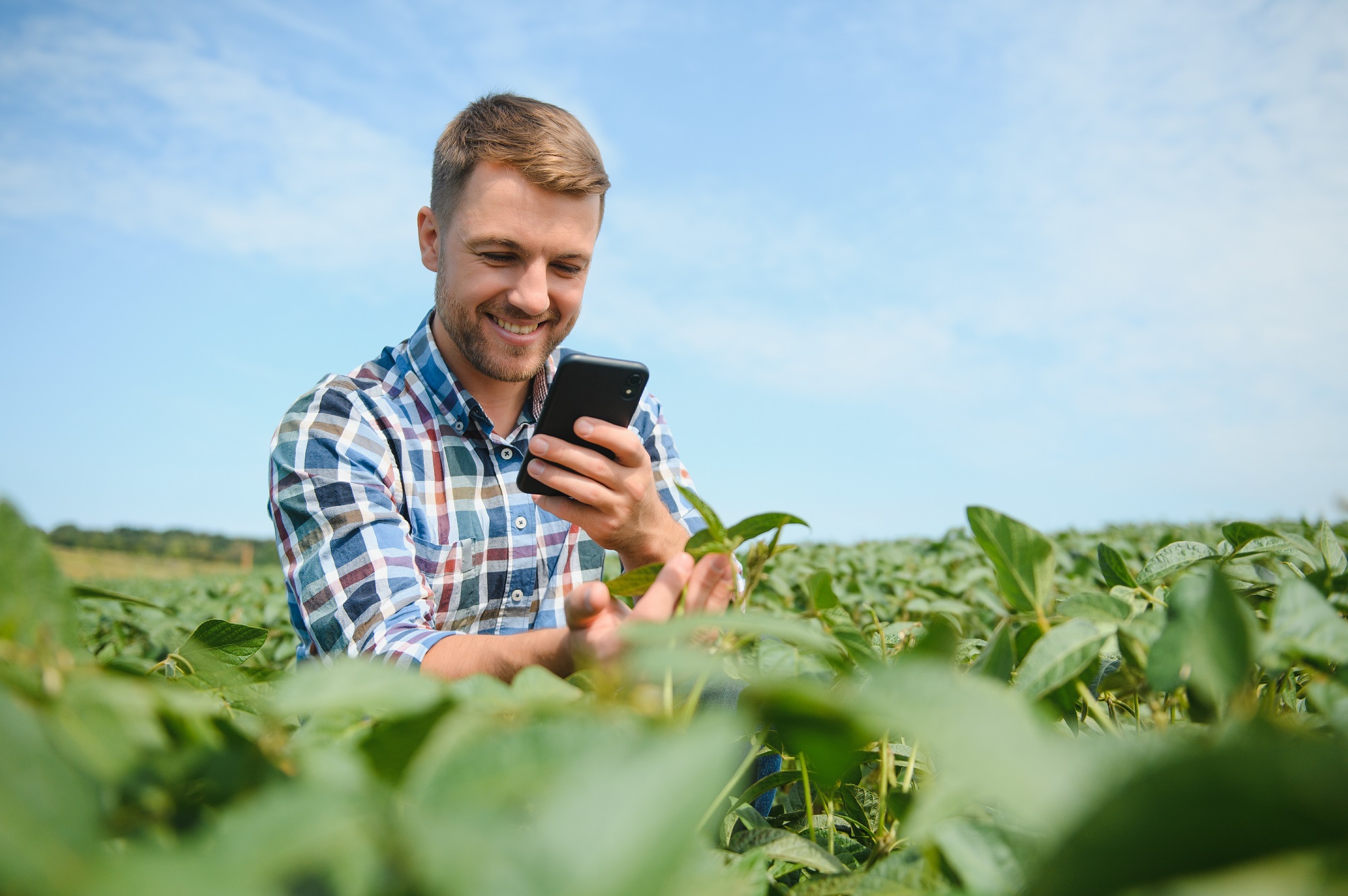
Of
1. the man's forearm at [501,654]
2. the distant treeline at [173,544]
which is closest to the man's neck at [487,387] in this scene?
the man's forearm at [501,654]

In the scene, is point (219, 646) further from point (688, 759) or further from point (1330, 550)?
point (1330, 550)

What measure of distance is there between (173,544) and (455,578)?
2840 centimetres

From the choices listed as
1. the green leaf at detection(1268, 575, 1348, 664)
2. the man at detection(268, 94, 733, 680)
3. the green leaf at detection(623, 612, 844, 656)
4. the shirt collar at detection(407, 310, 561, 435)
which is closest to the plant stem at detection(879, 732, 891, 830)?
the green leaf at detection(623, 612, 844, 656)

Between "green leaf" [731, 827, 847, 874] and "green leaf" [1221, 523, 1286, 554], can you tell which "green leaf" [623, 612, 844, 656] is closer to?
"green leaf" [731, 827, 847, 874]

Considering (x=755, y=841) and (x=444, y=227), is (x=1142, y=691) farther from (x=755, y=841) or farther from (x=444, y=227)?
(x=444, y=227)

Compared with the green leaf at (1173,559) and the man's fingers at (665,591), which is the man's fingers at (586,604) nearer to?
the man's fingers at (665,591)

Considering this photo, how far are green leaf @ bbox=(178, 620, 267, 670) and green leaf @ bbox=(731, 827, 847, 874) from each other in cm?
59

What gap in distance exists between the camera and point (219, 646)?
3.01 feet

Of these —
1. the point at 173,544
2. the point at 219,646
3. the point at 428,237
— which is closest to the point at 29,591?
the point at 219,646

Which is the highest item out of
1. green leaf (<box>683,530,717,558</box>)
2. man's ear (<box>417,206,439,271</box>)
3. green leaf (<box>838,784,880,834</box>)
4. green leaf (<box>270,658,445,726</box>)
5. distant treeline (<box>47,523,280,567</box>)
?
man's ear (<box>417,206,439,271</box>)

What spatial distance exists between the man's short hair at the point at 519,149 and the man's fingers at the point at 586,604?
6.91 feet

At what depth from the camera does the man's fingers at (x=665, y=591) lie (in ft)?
3.17

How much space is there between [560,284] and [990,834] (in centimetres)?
280

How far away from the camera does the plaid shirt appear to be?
2.10 m
